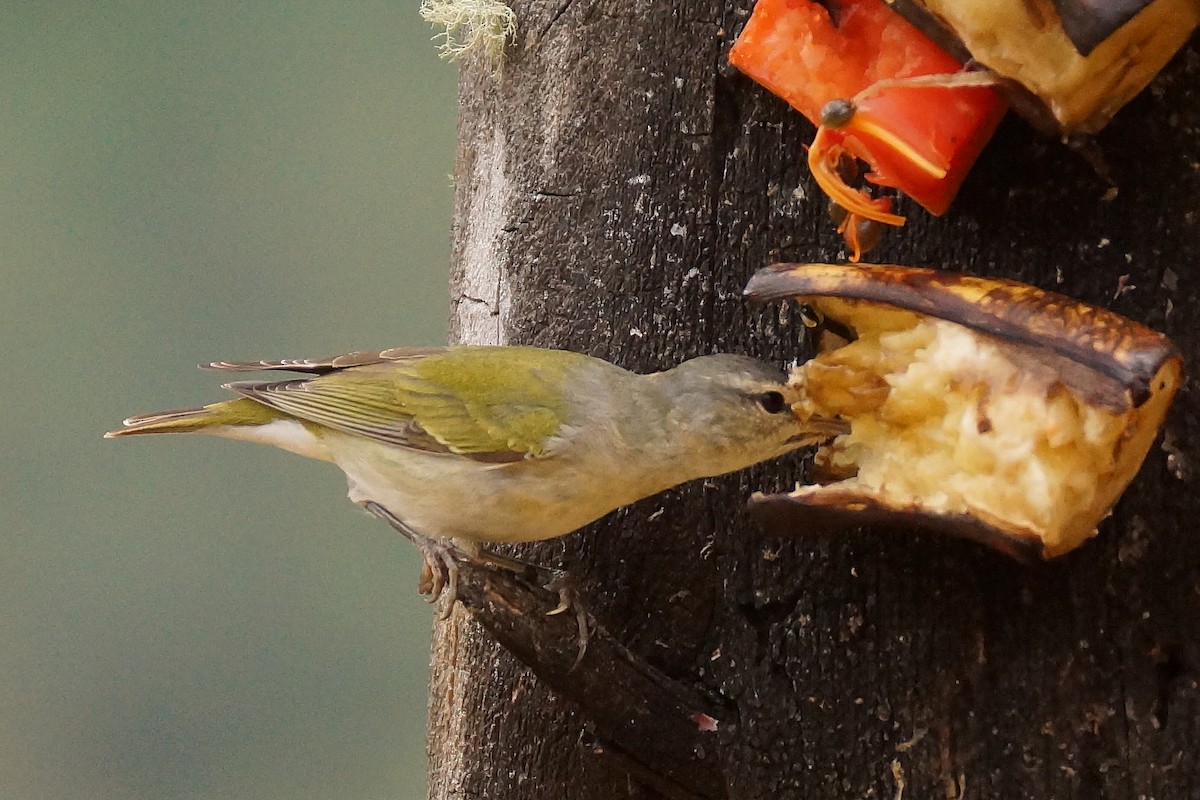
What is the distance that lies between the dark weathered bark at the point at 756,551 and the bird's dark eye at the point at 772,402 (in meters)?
0.14

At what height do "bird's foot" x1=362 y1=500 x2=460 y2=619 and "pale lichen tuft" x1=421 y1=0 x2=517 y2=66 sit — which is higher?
"pale lichen tuft" x1=421 y1=0 x2=517 y2=66

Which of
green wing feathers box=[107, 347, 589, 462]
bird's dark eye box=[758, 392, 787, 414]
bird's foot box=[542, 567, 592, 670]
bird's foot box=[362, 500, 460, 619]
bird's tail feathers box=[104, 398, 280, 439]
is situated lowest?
bird's foot box=[542, 567, 592, 670]

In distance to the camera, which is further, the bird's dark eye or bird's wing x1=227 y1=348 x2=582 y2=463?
bird's wing x1=227 y1=348 x2=582 y2=463

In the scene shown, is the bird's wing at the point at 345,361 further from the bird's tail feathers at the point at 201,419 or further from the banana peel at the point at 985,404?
the banana peel at the point at 985,404

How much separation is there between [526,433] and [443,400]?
0.22 metres

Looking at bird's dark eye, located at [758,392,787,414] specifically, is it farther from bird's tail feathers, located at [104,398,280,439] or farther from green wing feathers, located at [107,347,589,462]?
bird's tail feathers, located at [104,398,280,439]

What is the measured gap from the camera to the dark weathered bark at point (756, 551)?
165 centimetres

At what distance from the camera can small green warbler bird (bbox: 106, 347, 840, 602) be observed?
6.42 ft

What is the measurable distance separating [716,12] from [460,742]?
1.40 m

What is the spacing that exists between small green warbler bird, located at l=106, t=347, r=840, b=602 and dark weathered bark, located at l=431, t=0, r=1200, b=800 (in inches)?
4.1

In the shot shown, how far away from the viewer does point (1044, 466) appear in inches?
55.7

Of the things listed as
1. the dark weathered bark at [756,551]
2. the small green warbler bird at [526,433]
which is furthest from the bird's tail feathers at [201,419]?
the dark weathered bark at [756,551]

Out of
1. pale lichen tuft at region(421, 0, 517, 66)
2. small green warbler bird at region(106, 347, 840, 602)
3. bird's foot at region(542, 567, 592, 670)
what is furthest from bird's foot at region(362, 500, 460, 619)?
pale lichen tuft at region(421, 0, 517, 66)

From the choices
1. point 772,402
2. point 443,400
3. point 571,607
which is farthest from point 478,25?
point 571,607
